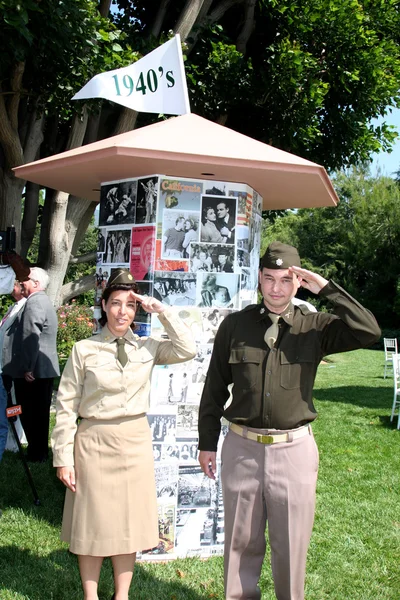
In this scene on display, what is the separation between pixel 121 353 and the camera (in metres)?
3.36

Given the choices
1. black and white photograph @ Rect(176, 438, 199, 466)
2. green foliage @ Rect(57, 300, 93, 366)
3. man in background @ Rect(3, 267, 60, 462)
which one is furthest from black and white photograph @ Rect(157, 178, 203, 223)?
green foliage @ Rect(57, 300, 93, 366)

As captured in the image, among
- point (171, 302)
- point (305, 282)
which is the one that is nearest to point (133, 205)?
point (171, 302)

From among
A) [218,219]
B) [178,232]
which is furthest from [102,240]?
[218,219]

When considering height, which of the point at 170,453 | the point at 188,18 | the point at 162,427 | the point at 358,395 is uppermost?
the point at 188,18

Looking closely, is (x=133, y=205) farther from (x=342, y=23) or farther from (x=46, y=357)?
(x=342, y=23)

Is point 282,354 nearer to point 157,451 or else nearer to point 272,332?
point 272,332

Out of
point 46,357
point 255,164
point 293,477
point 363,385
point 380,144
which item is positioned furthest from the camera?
point 363,385

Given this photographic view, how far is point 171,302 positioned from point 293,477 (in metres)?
1.87

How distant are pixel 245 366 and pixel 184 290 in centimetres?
149

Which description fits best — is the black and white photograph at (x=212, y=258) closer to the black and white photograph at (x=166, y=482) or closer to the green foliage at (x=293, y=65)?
the black and white photograph at (x=166, y=482)

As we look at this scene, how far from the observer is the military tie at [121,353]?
3.35m

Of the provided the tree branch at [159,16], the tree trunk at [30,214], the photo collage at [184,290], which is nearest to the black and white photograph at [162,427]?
the photo collage at [184,290]

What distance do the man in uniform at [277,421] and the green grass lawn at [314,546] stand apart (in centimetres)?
97

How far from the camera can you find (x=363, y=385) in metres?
15.7
